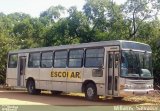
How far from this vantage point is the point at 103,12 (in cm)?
3569

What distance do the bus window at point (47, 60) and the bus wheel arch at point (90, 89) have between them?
3.46 meters

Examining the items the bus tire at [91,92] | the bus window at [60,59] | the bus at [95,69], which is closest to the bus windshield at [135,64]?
the bus at [95,69]

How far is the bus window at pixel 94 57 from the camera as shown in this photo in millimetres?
17984

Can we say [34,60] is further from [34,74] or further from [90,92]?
[90,92]

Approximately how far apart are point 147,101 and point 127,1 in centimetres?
1559

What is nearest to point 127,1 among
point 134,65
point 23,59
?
point 23,59

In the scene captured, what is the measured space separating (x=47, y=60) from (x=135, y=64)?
644 cm

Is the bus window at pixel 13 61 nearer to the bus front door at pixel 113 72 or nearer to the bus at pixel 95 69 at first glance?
the bus at pixel 95 69

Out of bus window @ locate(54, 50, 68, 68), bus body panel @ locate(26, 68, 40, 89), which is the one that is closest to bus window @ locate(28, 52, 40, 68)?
bus body panel @ locate(26, 68, 40, 89)

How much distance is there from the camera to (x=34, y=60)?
23.2 meters

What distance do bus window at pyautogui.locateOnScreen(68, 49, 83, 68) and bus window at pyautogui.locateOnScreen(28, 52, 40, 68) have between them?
3436mm

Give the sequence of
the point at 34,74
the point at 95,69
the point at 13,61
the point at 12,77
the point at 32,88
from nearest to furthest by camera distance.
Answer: the point at 95,69, the point at 34,74, the point at 32,88, the point at 12,77, the point at 13,61

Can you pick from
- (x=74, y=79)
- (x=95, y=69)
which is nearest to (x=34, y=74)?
(x=74, y=79)

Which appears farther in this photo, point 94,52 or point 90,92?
point 94,52
